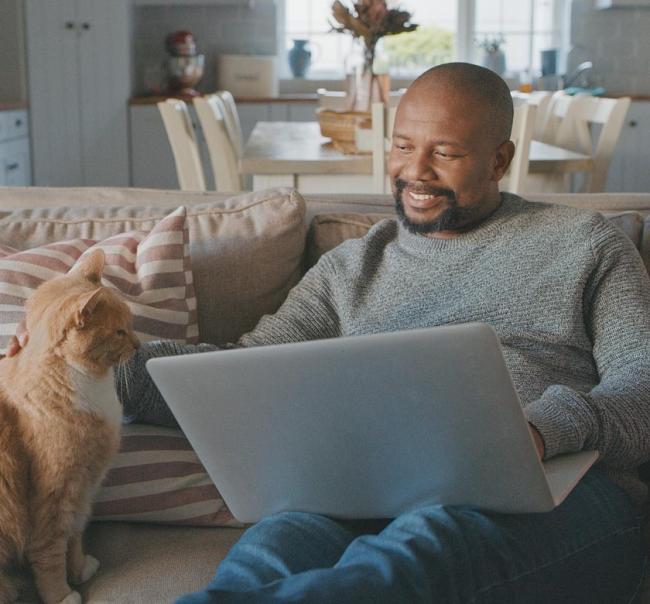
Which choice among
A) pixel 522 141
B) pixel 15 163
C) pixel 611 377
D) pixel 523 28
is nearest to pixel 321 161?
pixel 522 141

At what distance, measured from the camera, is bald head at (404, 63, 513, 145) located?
5.14ft

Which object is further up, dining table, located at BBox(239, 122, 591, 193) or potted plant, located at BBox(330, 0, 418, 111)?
potted plant, located at BBox(330, 0, 418, 111)

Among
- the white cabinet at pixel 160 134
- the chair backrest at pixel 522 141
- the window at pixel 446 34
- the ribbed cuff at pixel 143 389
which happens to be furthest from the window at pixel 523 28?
the ribbed cuff at pixel 143 389

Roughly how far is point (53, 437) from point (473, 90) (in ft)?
2.70

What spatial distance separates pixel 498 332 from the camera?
4.84 feet

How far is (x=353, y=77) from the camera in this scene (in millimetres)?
3662

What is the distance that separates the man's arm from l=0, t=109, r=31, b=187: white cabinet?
3797 millimetres

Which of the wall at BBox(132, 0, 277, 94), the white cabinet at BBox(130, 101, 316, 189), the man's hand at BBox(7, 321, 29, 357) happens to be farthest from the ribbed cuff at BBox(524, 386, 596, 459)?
the wall at BBox(132, 0, 277, 94)

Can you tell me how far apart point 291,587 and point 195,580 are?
307mm

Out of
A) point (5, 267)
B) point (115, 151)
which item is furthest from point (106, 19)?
point (5, 267)

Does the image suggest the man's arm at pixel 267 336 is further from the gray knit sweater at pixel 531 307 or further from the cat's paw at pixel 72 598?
the cat's paw at pixel 72 598

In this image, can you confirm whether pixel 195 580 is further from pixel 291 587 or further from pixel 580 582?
pixel 580 582

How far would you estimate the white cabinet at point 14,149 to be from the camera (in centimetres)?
526

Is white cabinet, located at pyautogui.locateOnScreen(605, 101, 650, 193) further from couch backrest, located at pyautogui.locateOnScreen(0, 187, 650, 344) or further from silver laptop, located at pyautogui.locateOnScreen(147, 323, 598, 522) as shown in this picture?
silver laptop, located at pyautogui.locateOnScreen(147, 323, 598, 522)
